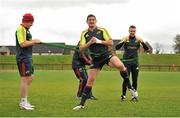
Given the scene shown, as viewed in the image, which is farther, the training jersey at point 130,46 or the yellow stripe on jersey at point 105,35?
the training jersey at point 130,46

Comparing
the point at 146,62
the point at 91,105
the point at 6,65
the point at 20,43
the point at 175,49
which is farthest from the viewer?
the point at 175,49

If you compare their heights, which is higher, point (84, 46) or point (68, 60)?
point (84, 46)

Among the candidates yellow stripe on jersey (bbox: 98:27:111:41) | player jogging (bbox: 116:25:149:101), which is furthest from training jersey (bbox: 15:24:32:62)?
player jogging (bbox: 116:25:149:101)

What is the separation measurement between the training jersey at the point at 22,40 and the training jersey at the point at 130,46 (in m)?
3.30

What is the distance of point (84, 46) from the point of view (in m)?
11.1

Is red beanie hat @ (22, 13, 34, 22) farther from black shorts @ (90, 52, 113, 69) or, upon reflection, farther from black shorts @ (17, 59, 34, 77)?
black shorts @ (90, 52, 113, 69)

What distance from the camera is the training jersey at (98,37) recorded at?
11188 mm

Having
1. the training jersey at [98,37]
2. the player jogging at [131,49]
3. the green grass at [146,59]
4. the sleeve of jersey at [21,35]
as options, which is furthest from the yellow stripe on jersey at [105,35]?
the green grass at [146,59]

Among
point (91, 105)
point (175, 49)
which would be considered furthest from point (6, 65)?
point (175, 49)

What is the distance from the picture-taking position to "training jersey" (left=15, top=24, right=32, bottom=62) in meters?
11.1

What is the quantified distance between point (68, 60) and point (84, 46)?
80459 millimetres

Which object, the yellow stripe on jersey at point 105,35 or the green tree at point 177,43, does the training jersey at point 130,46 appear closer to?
the yellow stripe on jersey at point 105,35

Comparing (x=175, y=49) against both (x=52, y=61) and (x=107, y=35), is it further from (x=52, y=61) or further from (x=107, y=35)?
(x=107, y=35)

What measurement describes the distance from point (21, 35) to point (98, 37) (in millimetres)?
1707
